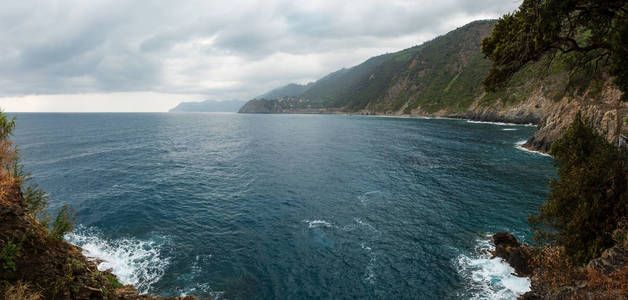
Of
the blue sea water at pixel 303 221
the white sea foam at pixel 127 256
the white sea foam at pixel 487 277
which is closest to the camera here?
the white sea foam at pixel 487 277

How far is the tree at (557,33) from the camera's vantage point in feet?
36.0

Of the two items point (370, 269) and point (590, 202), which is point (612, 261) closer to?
point (590, 202)

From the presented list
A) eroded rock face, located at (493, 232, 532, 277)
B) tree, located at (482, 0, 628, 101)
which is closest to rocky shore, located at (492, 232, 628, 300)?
eroded rock face, located at (493, 232, 532, 277)

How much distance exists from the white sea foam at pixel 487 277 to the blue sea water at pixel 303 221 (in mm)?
93

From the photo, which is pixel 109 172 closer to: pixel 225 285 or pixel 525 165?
pixel 225 285

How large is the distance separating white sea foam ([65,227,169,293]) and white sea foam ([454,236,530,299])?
24.3m

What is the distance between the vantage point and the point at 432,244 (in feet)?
81.7

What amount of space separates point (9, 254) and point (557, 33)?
975 inches

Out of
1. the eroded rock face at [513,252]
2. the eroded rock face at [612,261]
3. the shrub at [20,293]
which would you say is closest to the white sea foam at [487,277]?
the eroded rock face at [513,252]

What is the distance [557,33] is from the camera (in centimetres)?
1177

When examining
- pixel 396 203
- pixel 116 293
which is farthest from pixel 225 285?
pixel 396 203

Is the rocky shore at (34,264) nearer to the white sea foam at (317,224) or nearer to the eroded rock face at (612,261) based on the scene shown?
the white sea foam at (317,224)

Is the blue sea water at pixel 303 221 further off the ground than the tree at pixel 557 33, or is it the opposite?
the tree at pixel 557 33

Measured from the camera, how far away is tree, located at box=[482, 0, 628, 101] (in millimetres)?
10969
